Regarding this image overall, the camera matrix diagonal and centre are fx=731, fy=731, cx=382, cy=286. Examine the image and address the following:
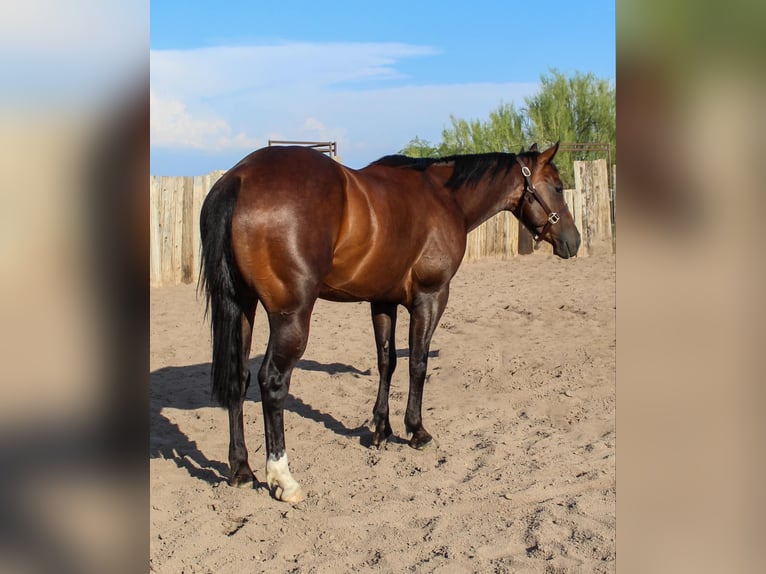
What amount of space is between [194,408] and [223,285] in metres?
2.41

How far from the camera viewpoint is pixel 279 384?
13.5ft

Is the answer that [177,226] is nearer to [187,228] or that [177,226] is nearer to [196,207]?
[187,228]

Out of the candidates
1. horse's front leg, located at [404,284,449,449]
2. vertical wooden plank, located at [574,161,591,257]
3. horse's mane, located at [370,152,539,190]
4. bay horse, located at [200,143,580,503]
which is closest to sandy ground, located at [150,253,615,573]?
horse's front leg, located at [404,284,449,449]

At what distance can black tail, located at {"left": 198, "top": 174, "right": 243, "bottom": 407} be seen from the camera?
12.8 feet

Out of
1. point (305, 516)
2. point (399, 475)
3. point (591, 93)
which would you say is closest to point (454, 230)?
point (399, 475)

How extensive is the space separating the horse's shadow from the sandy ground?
20mm

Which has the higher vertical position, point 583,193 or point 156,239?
point 583,193

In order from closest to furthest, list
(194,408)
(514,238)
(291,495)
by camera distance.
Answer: (291,495)
(194,408)
(514,238)

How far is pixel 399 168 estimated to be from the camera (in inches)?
206

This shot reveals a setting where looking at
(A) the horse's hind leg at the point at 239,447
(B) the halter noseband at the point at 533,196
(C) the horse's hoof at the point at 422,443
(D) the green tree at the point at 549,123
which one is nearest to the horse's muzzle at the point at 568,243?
(B) the halter noseband at the point at 533,196

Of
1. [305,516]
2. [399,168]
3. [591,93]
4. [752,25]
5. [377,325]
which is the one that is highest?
[591,93]

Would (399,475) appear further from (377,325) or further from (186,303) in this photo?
(186,303)

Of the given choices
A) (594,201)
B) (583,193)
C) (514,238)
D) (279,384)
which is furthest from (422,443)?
(594,201)

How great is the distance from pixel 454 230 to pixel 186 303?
19.6 feet
